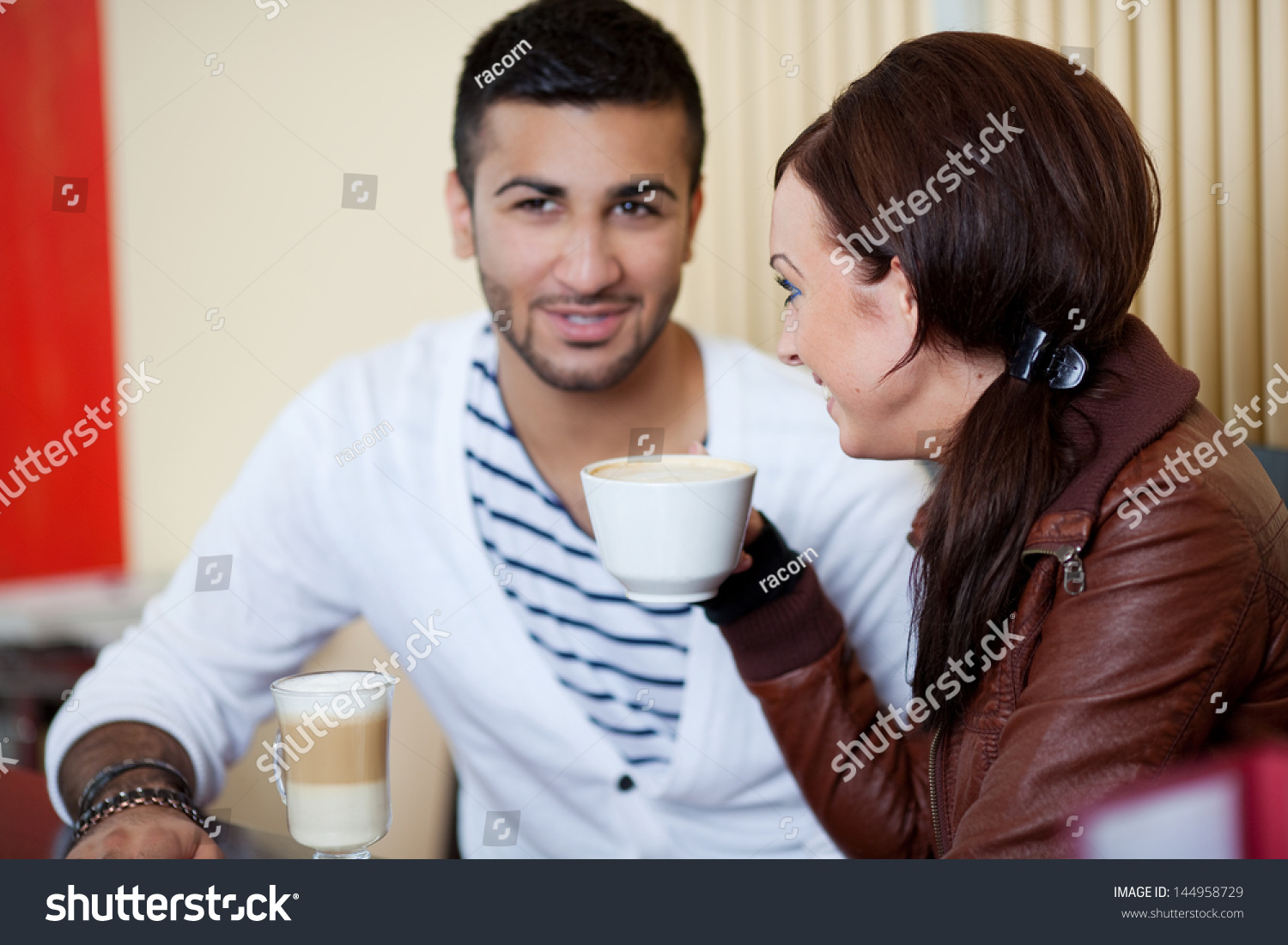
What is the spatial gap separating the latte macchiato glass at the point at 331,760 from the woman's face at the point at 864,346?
16.2 inches

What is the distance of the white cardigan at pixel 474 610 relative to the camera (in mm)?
1137

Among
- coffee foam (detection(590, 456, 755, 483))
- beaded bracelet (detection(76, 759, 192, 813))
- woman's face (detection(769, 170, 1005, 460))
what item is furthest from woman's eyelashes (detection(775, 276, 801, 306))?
beaded bracelet (detection(76, 759, 192, 813))

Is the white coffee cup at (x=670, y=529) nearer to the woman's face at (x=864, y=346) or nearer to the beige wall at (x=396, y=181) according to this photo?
the woman's face at (x=864, y=346)

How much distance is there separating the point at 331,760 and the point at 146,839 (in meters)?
0.18

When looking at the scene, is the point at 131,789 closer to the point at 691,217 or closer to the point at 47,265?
the point at 691,217

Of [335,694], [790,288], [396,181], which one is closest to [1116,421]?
[790,288]

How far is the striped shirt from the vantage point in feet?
3.84

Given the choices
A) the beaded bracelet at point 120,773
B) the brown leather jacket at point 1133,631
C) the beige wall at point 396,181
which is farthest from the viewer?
the beige wall at point 396,181

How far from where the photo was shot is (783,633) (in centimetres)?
95

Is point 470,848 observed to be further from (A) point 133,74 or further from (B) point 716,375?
(A) point 133,74

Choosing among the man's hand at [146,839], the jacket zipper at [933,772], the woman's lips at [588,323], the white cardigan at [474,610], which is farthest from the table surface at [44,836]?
the woman's lips at [588,323]
